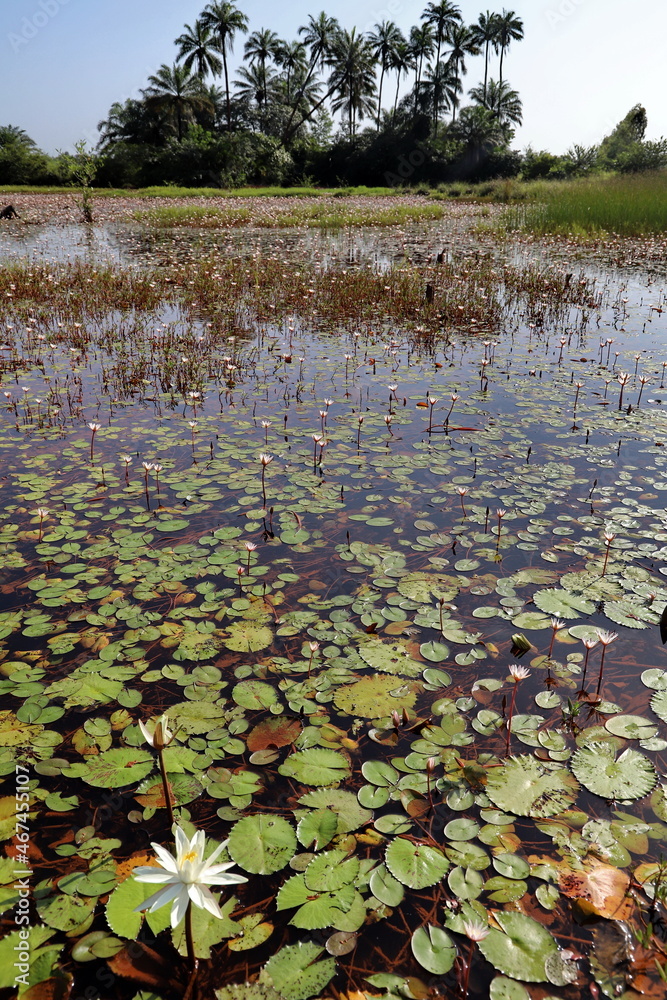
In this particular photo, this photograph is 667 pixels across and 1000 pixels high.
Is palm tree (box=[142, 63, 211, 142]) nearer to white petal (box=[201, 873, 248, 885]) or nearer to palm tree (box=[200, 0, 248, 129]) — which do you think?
palm tree (box=[200, 0, 248, 129])

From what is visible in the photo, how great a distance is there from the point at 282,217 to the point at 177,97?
3030 centimetres

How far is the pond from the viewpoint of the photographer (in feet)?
5.02

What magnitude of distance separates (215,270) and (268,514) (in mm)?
8795

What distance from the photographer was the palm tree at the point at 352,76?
1891 inches

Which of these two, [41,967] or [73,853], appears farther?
[73,853]

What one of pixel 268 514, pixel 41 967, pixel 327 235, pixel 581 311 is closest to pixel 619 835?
pixel 41 967

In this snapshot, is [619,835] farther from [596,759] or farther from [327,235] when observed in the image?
[327,235]

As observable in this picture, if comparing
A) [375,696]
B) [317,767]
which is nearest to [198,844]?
[317,767]

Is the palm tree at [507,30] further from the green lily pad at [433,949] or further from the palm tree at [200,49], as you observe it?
the green lily pad at [433,949]

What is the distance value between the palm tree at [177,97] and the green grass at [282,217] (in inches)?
986

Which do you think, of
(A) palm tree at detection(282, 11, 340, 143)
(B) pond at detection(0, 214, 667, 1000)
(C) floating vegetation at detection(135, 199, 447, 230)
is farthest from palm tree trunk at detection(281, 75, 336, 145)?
(B) pond at detection(0, 214, 667, 1000)

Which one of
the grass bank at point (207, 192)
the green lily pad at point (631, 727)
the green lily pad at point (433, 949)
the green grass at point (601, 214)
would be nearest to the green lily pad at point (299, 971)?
the green lily pad at point (433, 949)

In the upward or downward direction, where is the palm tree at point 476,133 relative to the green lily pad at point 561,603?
upward

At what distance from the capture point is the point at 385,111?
52906 mm
